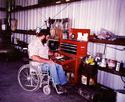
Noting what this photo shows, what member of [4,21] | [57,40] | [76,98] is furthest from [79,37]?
[4,21]

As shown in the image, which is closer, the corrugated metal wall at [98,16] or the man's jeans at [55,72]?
the man's jeans at [55,72]

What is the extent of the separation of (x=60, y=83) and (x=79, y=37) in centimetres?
128

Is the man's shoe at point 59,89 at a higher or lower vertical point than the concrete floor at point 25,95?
higher

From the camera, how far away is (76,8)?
5438 millimetres

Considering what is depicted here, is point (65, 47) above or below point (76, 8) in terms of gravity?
below

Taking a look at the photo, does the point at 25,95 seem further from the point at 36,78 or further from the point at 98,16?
the point at 98,16

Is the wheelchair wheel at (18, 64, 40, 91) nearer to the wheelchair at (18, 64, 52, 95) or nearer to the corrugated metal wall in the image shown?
the wheelchair at (18, 64, 52, 95)

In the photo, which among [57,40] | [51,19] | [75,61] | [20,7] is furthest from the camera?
[20,7]

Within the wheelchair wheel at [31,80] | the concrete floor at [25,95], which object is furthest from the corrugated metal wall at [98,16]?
the wheelchair wheel at [31,80]

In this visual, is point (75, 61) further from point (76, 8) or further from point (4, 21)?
point (4, 21)

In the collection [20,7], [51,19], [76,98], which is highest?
[20,7]

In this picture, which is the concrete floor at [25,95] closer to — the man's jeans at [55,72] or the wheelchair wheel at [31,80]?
the wheelchair wheel at [31,80]

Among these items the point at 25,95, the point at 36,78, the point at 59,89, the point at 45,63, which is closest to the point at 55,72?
the point at 45,63

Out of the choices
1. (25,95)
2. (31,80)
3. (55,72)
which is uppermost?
(55,72)
